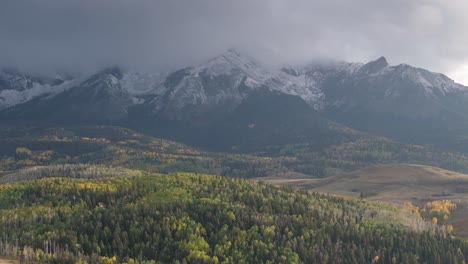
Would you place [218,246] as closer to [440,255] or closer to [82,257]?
[82,257]

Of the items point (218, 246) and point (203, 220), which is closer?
point (218, 246)

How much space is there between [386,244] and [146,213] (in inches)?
3548

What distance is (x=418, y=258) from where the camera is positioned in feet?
594

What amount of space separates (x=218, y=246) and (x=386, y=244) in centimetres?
6491

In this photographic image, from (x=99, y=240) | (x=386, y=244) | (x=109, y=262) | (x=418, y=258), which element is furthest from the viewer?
(x=386, y=244)

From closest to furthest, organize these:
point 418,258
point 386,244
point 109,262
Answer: point 109,262 → point 418,258 → point 386,244

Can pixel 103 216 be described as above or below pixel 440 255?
above

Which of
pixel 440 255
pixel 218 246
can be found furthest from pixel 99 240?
pixel 440 255

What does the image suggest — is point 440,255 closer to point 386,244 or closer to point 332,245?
point 386,244

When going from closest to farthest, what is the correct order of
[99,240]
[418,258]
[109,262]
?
[109,262] < [99,240] < [418,258]

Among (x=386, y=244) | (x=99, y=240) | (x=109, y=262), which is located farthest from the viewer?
(x=386, y=244)

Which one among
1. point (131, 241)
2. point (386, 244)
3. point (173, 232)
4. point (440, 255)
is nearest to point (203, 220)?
point (173, 232)

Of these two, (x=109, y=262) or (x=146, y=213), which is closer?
(x=109, y=262)

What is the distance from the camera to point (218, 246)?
174m
